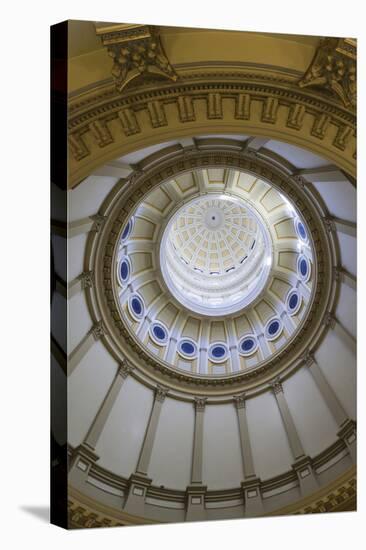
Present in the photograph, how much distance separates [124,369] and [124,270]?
2591 millimetres

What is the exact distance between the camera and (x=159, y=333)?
16.0 meters

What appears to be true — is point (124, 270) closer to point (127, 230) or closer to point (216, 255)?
point (127, 230)

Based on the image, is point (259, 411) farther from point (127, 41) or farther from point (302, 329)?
point (127, 41)

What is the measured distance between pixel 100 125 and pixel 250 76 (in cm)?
248

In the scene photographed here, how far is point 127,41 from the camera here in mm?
10977

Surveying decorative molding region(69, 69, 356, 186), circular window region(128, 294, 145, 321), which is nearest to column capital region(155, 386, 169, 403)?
circular window region(128, 294, 145, 321)

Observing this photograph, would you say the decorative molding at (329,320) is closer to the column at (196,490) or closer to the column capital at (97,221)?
the column at (196,490)

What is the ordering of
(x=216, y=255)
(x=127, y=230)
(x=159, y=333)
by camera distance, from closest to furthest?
(x=127, y=230)
(x=159, y=333)
(x=216, y=255)

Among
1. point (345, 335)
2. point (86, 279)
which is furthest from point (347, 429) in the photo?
point (86, 279)

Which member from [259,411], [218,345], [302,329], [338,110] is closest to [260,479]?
[259,411]

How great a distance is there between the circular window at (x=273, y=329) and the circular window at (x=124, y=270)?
296 centimetres

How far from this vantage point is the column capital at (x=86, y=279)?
455 inches

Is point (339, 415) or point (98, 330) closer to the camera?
point (98, 330)

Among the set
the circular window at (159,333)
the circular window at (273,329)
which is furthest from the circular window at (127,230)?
the circular window at (273,329)
